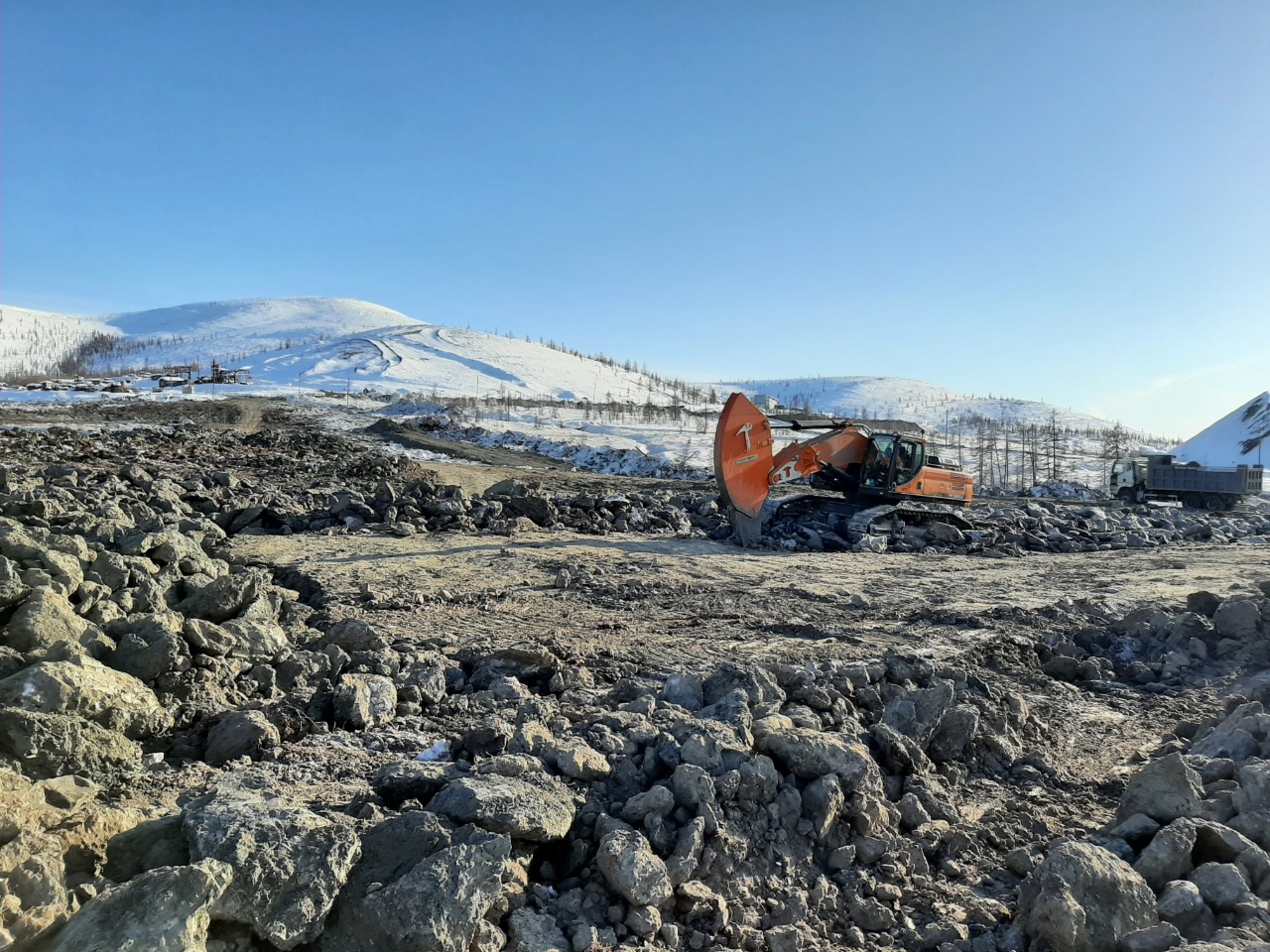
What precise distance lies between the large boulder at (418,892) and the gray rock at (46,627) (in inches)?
107

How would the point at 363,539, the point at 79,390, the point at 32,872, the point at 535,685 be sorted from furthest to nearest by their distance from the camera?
the point at 79,390 < the point at 363,539 < the point at 535,685 < the point at 32,872

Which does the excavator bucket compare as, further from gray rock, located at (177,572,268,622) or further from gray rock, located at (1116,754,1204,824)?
gray rock, located at (1116,754,1204,824)

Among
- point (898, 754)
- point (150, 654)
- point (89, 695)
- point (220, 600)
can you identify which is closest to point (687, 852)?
point (898, 754)

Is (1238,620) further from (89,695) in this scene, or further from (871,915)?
(89,695)

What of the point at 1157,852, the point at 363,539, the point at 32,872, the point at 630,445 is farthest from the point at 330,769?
the point at 630,445

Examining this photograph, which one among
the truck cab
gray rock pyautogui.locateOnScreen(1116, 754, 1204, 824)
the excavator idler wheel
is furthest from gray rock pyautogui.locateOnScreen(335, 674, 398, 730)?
the truck cab

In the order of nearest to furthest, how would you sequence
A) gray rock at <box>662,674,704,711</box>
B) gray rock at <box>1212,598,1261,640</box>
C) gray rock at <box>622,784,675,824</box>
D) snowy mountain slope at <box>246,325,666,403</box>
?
1. gray rock at <box>622,784,675,824</box>
2. gray rock at <box>662,674,704,711</box>
3. gray rock at <box>1212,598,1261,640</box>
4. snowy mountain slope at <box>246,325,666,403</box>

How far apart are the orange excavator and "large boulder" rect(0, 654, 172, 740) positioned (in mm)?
9974

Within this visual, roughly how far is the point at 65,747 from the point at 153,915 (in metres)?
1.93

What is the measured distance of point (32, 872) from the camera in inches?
99.7

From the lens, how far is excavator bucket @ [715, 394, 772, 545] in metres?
13.1

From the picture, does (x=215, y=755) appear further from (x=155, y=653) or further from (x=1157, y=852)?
Result: (x=1157, y=852)

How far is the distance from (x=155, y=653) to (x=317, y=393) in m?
50.6

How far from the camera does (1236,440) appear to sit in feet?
155
